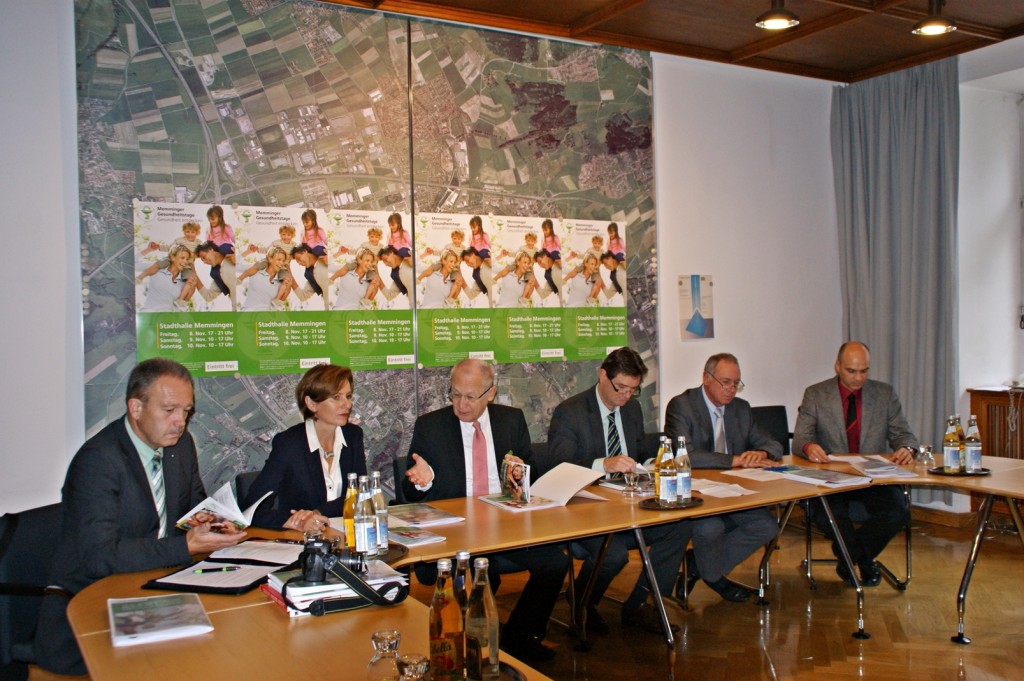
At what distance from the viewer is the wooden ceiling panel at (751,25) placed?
584 cm

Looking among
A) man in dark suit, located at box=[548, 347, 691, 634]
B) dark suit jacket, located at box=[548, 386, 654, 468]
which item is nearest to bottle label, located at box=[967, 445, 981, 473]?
man in dark suit, located at box=[548, 347, 691, 634]

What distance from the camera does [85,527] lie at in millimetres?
2975

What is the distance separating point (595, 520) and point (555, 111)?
11.4ft

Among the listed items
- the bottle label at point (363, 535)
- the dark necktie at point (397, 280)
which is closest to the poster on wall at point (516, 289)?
the dark necktie at point (397, 280)

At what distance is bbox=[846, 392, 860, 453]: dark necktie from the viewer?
18.6 feet

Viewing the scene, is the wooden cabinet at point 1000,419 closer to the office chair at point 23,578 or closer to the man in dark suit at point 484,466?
the man in dark suit at point 484,466

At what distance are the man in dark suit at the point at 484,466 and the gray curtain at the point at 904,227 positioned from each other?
3890mm

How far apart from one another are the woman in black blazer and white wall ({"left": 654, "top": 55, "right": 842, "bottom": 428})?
3187 millimetres

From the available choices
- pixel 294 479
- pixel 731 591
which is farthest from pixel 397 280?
pixel 731 591

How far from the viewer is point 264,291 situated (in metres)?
5.30

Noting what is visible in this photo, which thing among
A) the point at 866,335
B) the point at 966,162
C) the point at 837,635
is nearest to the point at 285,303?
the point at 837,635

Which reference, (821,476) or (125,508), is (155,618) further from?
(821,476)

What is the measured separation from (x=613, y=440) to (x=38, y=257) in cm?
324

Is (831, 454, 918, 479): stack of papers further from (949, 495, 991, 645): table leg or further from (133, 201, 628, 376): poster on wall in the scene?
(133, 201, 628, 376): poster on wall
